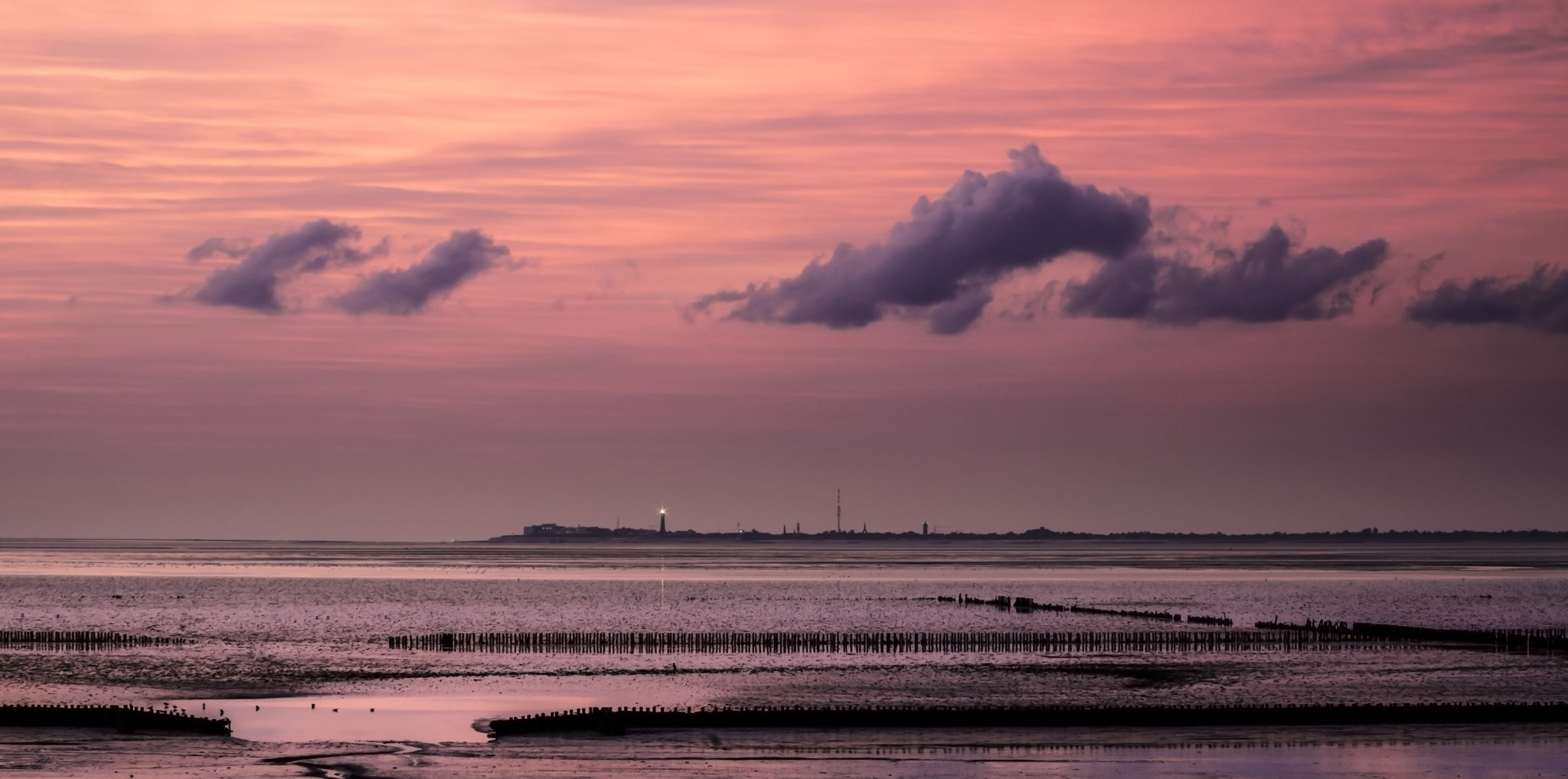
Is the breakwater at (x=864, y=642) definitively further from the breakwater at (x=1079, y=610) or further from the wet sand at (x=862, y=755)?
the wet sand at (x=862, y=755)

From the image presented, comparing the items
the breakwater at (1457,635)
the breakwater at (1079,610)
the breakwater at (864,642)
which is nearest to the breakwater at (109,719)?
the breakwater at (864,642)

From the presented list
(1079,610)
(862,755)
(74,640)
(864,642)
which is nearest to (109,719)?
(862,755)

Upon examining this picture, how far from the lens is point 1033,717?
184ft

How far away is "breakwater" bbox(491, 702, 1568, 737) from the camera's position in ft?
178

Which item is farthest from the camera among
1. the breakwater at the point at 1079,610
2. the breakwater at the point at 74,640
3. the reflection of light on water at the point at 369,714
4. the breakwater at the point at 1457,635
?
the breakwater at the point at 1079,610

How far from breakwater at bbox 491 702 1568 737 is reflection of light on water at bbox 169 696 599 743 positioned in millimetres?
3022

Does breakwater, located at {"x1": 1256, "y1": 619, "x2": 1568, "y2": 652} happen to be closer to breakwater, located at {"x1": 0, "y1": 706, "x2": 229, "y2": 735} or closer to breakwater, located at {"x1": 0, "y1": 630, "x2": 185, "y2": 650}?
breakwater, located at {"x1": 0, "y1": 630, "x2": 185, "y2": 650}

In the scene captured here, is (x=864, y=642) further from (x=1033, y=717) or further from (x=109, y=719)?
(x=109, y=719)

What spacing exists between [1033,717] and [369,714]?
78.2 feet

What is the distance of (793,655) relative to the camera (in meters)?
92.6

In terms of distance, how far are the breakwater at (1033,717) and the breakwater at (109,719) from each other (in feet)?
30.9

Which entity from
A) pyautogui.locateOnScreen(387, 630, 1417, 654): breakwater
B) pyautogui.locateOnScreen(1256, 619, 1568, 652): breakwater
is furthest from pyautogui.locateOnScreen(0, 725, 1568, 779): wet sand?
pyautogui.locateOnScreen(1256, 619, 1568, 652): breakwater

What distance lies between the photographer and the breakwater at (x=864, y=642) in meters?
97.1

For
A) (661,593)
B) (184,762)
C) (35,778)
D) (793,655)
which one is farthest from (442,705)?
(661,593)
